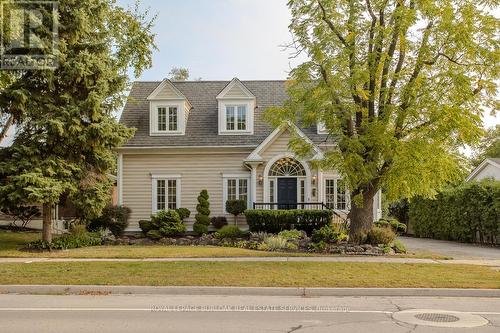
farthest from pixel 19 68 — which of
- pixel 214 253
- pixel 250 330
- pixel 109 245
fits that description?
pixel 250 330

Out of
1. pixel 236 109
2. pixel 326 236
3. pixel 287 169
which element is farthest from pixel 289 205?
pixel 236 109

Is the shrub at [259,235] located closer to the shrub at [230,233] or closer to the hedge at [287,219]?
the hedge at [287,219]

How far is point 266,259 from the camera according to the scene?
15.5m

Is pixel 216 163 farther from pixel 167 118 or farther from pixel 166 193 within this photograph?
pixel 167 118

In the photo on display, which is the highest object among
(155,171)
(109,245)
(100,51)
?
(100,51)

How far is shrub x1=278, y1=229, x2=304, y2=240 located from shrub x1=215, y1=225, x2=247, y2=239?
2407 millimetres

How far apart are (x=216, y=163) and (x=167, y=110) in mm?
3762

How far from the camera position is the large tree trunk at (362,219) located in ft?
61.0

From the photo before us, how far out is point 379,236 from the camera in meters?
18.3

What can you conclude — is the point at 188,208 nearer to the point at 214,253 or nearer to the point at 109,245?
the point at 109,245

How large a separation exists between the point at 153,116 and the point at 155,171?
284 centimetres

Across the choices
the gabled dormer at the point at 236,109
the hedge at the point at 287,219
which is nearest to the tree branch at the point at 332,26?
the hedge at the point at 287,219

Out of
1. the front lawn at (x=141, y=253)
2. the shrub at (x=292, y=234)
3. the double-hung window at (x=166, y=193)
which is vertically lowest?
the front lawn at (x=141, y=253)

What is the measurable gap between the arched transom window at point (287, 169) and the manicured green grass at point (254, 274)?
10.2 m
